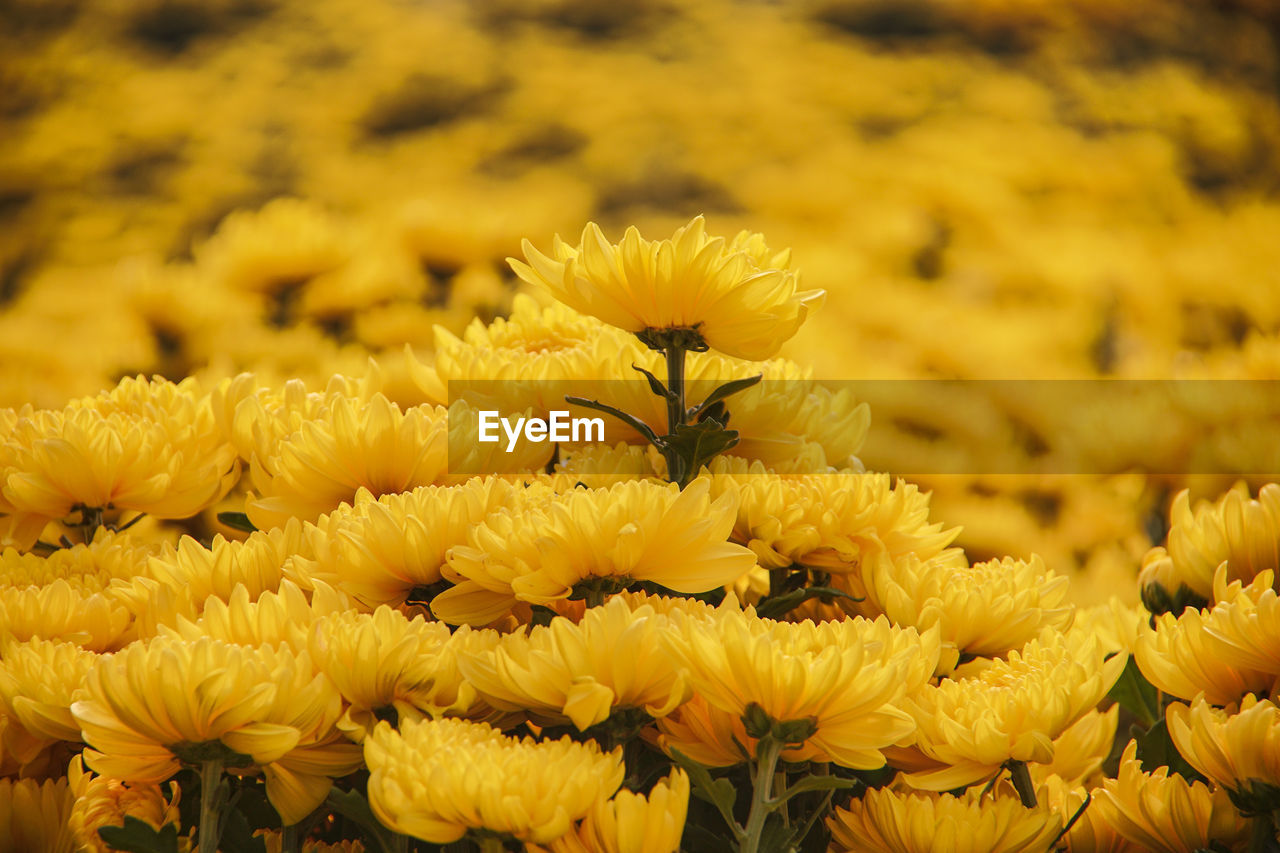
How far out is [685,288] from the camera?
16.8 inches

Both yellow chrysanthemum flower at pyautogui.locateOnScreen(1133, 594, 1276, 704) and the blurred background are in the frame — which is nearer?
yellow chrysanthemum flower at pyautogui.locateOnScreen(1133, 594, 1276, 704)

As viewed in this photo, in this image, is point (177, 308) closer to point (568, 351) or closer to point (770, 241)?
point (568, 351)

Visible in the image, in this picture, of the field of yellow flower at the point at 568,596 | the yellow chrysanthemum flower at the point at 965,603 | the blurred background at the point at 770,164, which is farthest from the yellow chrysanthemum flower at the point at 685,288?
the blurred background at the point at 770,164

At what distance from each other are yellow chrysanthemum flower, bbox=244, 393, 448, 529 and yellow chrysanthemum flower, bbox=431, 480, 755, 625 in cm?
7

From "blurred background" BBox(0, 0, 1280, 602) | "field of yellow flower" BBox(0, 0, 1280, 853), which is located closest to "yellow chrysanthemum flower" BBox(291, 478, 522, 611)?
"field of yellow flower" BBox(0, 0, 1280, 853)

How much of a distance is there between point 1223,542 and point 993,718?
19 centimetres

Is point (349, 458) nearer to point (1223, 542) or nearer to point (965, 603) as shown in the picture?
point (965, 603)

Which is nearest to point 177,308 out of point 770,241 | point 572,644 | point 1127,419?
point 572,644

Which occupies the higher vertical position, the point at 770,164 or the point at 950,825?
the point at 950,825

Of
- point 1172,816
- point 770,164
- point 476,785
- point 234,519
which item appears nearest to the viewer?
point 476,785

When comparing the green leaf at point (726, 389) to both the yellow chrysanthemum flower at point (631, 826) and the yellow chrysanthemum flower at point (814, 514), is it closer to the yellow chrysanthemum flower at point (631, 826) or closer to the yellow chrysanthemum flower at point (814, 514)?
the yellow chrysanthemum flower at point (814, 514)

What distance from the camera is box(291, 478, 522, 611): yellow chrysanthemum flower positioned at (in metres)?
0.39

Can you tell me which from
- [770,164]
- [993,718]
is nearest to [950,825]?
[993,718]

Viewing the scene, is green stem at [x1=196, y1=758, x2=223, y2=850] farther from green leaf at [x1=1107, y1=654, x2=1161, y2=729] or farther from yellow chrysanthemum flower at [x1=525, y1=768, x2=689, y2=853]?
green leaf at [x1=1107, y1=654, x2=1161, y2=729]
